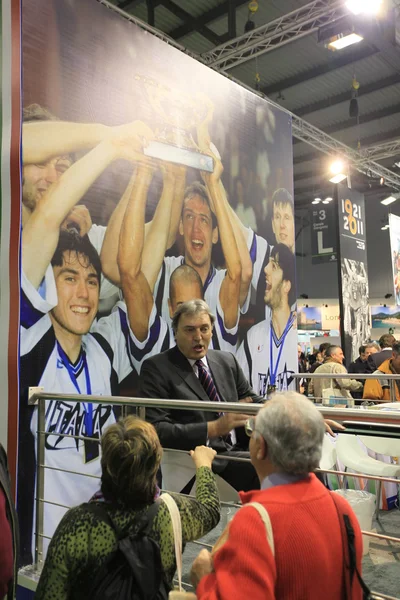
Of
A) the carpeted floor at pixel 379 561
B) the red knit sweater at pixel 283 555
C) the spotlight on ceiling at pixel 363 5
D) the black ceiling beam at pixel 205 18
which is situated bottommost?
the carpeted floor at pixel 379 561

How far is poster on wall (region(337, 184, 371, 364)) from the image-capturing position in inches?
392

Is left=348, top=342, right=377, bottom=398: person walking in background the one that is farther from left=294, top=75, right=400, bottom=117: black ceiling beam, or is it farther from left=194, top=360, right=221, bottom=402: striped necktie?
left=294, top=75, right=400, bottom=117: black ceiling beam

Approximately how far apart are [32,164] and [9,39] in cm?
70

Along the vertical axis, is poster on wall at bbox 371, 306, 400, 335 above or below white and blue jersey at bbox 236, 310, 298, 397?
above

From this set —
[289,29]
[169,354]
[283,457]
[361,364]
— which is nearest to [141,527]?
[283,457]

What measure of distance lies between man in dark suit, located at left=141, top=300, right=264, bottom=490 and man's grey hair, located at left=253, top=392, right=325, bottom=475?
4.17 feet

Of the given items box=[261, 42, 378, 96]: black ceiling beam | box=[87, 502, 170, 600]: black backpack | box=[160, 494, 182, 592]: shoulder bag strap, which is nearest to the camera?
box=[87, 502, 170, 600]: black backpack

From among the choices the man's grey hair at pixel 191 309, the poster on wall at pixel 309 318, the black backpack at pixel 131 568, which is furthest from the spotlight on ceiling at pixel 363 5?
the poster on wall at pixel 309 318

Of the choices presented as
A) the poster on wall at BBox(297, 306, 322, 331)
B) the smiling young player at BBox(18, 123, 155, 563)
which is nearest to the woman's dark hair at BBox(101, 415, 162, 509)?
the smiling young player at BBox(18, 123, 155, 563)

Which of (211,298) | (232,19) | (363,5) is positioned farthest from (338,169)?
(211,298)

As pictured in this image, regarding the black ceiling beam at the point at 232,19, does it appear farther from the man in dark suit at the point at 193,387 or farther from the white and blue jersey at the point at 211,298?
the man in dark suit at the point at 193,387

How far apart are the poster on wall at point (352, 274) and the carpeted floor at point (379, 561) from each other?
6.48 metres

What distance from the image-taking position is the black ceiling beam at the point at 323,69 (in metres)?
9.20

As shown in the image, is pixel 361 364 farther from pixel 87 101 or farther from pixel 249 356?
pixel 87 101
